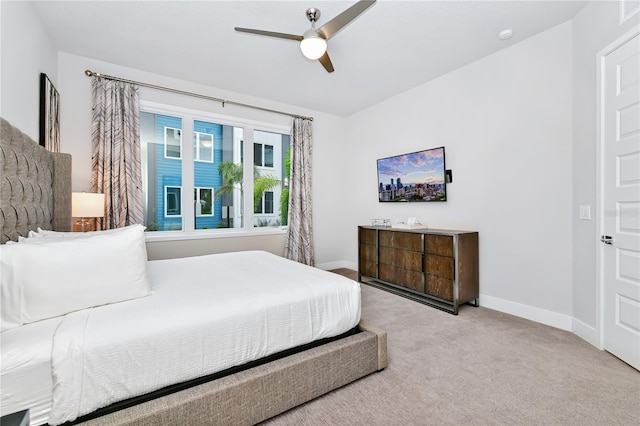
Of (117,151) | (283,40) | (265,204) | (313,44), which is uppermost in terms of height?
(283,40)

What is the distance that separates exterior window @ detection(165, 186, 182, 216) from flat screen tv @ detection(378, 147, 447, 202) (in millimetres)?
3101

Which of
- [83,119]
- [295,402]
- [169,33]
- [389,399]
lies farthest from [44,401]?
[83,119]

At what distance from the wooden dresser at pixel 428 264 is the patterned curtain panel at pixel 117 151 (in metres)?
3.26

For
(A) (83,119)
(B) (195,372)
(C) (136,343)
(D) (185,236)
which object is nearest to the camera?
(C) (136,343)

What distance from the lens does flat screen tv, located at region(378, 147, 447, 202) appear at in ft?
12.3

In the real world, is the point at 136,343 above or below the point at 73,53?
below

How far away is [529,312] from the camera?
2.96 metres

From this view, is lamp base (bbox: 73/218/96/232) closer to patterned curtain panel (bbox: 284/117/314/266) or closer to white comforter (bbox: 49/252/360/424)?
white comforter (bbox: 49/252/360/424)

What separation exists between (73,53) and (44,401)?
3.79 metres

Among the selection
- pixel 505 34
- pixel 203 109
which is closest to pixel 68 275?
pixel 203 109

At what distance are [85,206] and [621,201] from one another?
4.70m

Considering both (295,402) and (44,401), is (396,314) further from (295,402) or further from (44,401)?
(44,401)

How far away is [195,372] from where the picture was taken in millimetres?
1367

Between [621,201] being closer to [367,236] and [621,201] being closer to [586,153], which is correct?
[586,153]
